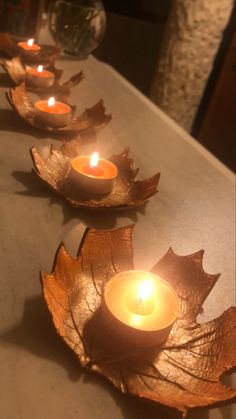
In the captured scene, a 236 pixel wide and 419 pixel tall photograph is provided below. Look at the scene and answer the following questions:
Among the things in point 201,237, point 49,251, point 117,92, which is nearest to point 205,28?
point 117,92

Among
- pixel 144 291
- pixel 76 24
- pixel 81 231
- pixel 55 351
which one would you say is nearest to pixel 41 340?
pixel 55 351

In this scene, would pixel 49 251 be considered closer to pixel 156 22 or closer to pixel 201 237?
pixel 201 237

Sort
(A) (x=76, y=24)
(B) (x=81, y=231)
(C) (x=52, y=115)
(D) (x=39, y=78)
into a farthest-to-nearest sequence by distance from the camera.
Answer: (A) (x=76, y=24), (D) (x=39, y=78), (C) (x=52, y=115), (B) (x=81, y=231)

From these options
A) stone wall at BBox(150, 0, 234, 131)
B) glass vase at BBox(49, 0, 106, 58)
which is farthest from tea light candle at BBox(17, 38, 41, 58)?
stone wall at BBox(150, 0, 234, 131)

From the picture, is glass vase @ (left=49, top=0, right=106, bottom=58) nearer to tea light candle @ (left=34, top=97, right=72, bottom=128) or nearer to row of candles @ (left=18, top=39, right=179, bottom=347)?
tea light candle @ (left=34, top=97, right=72, bottom=128)

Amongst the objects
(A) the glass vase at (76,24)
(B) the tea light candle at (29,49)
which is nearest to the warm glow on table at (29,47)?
(B) the tea light candle at (29,49)

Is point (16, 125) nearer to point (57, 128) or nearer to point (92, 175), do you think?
point (57, 128)

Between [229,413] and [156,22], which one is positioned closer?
[229,413]
